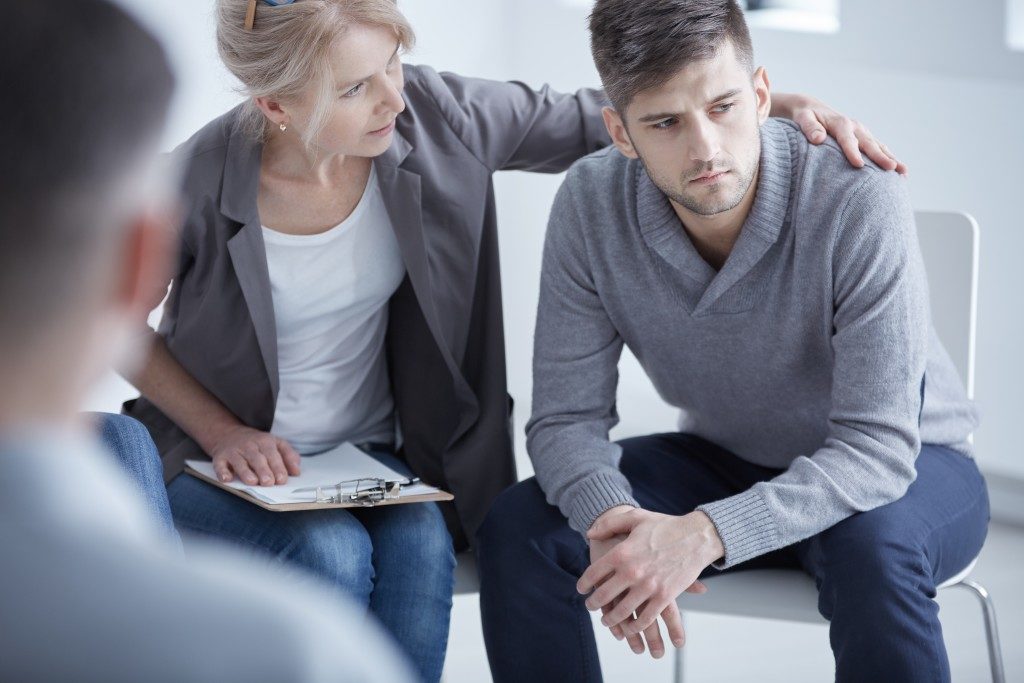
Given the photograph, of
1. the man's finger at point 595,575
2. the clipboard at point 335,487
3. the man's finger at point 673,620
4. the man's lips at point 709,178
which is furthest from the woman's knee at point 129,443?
the man's lips at point 709,178

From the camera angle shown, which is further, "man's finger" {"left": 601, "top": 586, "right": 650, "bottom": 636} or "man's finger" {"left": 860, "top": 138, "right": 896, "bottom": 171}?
"man's finger" {"left": 860, "top": 138, "right": 896, "bottom": 171}

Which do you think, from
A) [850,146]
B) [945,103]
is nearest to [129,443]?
[850,146]

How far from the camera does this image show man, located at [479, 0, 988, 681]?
1379 millimetres

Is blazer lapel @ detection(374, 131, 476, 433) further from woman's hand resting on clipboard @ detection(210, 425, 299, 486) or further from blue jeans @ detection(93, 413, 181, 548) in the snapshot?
blue jeans @ detection(93, 413, 181, 548)

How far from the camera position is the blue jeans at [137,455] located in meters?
1.34

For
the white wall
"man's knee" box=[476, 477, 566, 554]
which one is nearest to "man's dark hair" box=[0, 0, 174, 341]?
"man's knee" box=[476, 477, 566, 554]

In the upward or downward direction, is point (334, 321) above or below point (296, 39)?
below

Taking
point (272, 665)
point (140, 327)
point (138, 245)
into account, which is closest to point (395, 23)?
point (140, 327)

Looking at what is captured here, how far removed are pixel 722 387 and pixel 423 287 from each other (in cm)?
42

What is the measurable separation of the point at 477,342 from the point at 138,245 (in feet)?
4.23

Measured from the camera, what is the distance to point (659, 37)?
1444 mm

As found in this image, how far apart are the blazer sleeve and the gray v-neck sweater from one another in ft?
0.36

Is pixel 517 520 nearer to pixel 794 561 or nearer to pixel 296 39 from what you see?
pixel 794 561

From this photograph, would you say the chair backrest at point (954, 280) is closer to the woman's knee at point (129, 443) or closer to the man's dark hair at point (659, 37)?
the man's dark hair at point (659, 37)
